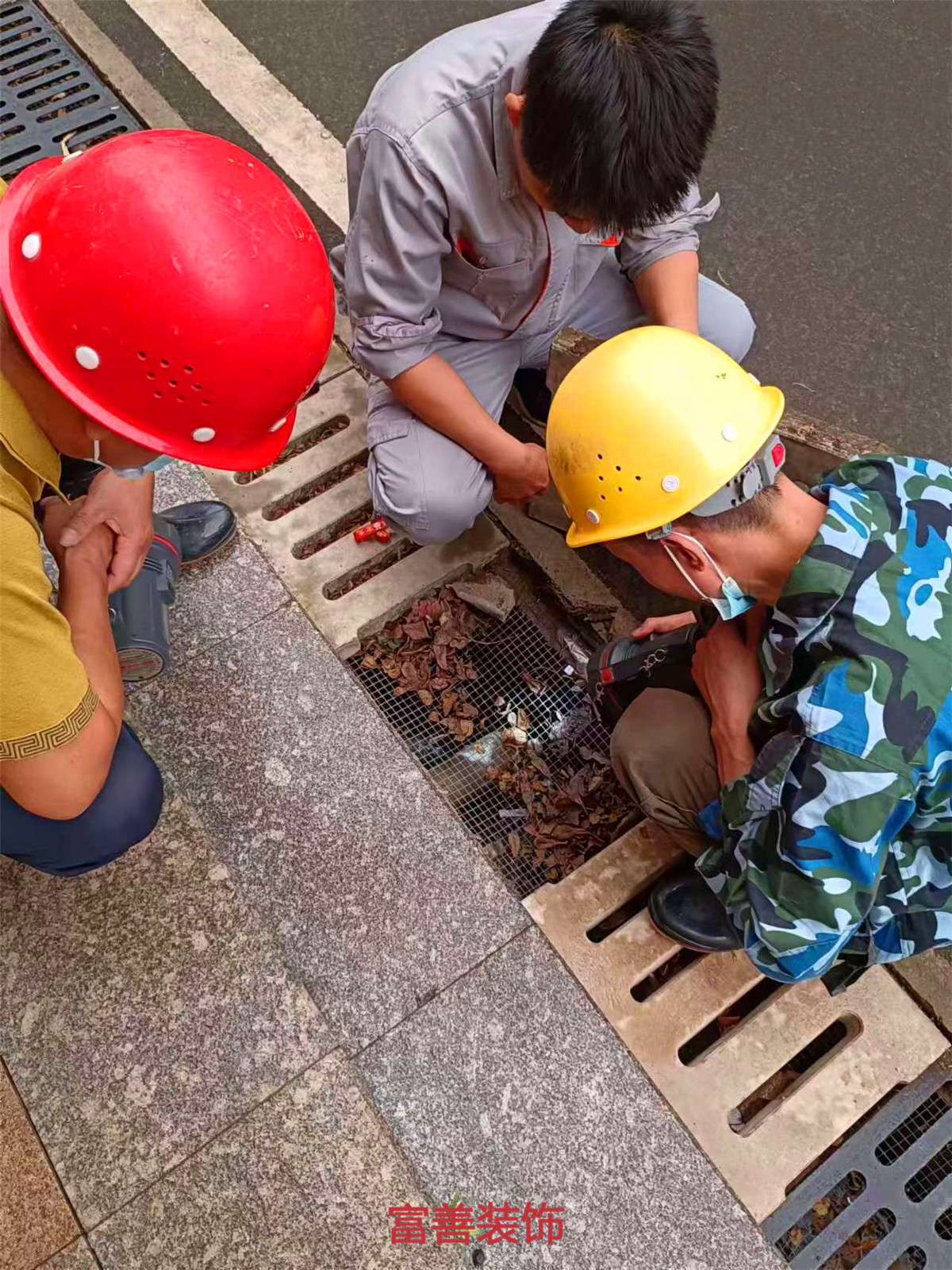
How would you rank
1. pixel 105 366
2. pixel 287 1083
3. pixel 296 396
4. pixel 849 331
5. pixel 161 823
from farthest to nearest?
pixel 849 331
pixel 161 823
pixel 287 1083
pixel 296 396
pixel 105 366

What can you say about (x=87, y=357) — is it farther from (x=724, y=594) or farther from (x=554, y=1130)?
(x=554, y=1130)

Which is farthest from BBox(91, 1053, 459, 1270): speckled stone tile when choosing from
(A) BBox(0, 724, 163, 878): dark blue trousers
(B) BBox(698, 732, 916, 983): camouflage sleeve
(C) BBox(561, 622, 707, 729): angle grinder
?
(C) BBox(561, 622, 707, 729): angle grinder

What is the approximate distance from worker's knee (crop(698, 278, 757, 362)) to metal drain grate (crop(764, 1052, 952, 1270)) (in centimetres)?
230

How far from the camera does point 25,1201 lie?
2.17 m

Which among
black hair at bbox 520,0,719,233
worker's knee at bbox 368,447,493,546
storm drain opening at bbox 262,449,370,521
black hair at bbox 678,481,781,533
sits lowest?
storm drain opening at bbox 262,449,370,521

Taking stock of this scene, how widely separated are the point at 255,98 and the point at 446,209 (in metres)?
2.31

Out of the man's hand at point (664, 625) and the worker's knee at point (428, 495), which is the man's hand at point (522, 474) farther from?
the man's hand at point (664, 625)

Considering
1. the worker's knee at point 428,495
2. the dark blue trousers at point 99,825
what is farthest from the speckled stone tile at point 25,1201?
the worker's knee at point 428,495

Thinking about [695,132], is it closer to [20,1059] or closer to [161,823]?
[161,823]

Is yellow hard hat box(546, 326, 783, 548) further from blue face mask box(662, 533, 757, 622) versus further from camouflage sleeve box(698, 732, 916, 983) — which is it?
camouflage sleeve box(698, 732, 916, 983)

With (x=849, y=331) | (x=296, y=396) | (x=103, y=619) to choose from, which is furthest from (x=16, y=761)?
(x=849, y=331)

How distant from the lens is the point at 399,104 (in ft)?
7.94

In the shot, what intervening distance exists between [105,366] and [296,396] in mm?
376

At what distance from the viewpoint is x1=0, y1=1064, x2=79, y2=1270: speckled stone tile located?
2.13m
